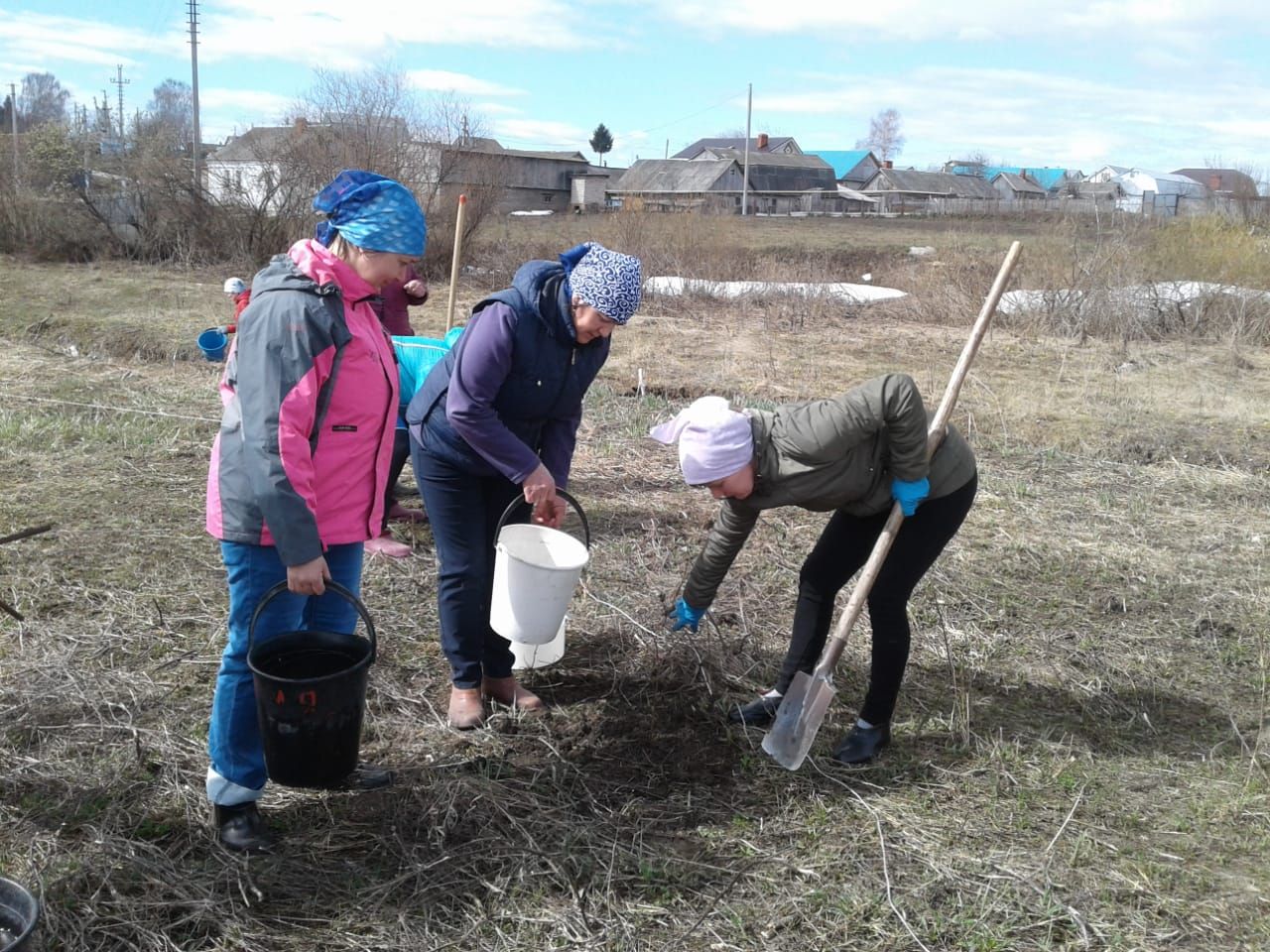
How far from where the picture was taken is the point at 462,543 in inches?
124

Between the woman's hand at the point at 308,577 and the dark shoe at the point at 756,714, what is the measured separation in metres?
1.60

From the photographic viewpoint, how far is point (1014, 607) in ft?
14.9

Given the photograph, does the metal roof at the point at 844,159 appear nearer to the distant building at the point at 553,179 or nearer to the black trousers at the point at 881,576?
the distant building at the point at 553,179

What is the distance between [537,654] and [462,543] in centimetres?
62

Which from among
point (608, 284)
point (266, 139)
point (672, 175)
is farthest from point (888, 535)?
point (672, 175)

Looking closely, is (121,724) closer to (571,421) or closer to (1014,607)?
(571,421)

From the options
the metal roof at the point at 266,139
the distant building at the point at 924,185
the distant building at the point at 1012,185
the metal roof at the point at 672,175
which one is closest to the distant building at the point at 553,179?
the metal roof at the point at 672,175

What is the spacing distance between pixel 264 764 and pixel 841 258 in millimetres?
21066

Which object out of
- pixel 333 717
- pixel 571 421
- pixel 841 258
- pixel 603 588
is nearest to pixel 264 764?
pixel 333 717

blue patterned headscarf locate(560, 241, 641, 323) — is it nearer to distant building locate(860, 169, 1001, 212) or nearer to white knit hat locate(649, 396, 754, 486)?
white knit hat locate(649, 396, 754, 486)

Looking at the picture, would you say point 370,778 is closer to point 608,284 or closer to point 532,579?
point 532,579

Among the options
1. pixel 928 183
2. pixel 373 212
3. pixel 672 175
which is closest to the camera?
pixel 373 212

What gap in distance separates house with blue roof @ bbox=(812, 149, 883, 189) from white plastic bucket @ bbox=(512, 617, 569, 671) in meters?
68.0

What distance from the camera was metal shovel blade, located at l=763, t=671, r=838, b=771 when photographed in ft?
10.3
